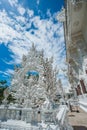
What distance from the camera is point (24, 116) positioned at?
382 centimetres

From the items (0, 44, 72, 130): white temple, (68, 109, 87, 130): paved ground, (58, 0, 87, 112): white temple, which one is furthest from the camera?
(58, 0, 87, 112): white temple

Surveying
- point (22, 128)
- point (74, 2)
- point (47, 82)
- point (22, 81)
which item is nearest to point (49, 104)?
point (47, 82)

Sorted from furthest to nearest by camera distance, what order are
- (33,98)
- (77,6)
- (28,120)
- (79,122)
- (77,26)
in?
(77,26), (77,6), (79,122), (33,98), (28,120)

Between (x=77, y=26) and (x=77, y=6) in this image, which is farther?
(x=77, y=26)

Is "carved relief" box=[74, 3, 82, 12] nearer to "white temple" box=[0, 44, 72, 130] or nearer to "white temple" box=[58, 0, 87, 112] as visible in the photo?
"white temple" box=[58, 0, 87, 112]

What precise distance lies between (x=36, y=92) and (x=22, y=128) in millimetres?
1726

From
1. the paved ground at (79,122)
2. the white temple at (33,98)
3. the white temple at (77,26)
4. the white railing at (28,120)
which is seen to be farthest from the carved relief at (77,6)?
the paved ground at (79,122)

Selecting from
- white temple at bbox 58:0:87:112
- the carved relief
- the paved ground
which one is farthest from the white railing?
the carved relief

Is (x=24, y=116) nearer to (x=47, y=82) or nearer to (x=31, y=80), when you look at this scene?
(x=47, y=82)

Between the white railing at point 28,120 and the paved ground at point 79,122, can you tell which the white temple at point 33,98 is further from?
the paved ground at point 79,122

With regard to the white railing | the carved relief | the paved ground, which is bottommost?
the paved ground

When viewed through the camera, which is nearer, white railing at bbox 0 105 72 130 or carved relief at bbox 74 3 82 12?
white railing at bbox 0 105 72 130

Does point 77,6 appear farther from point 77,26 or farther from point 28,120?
point 28,120

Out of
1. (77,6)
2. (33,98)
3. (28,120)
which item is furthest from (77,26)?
(28,120)
